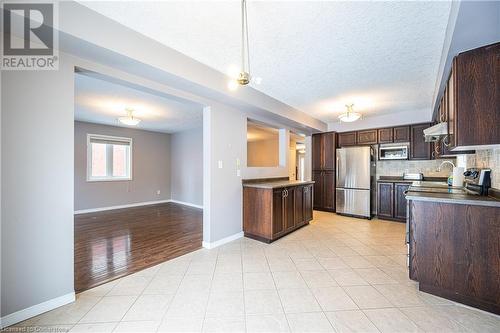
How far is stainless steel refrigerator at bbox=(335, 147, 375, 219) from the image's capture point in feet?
16.0


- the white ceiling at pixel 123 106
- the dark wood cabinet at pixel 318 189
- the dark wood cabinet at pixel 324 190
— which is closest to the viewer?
the white ceiling at pixel 123 106

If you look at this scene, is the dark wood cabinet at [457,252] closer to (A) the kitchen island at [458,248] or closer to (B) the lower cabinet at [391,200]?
(A) the kitchen island at [458,248]

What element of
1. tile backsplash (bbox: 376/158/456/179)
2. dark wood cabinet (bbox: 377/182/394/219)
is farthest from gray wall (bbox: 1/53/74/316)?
tile backsplash (bbox: 376/158/456/179)

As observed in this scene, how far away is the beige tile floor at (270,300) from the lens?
5.29 feet

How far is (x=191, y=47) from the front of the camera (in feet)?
7.39

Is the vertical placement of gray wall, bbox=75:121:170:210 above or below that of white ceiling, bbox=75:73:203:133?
below

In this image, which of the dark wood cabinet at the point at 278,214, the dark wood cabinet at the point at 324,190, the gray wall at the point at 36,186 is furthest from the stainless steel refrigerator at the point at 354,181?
the gray wall at the point at 36,186

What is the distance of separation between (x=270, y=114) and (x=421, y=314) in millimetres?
3249

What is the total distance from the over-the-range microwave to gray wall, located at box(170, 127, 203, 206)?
191 inches

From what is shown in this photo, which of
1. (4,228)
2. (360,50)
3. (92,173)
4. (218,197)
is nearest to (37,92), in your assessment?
(4,228)

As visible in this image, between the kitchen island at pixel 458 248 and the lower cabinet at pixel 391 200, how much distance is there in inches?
116

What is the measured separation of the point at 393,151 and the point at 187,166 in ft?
18.9

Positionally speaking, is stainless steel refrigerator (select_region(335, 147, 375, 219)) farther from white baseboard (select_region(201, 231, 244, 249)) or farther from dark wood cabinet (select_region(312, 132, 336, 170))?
white baseboard (select_region(201, 231, 244, 249))
